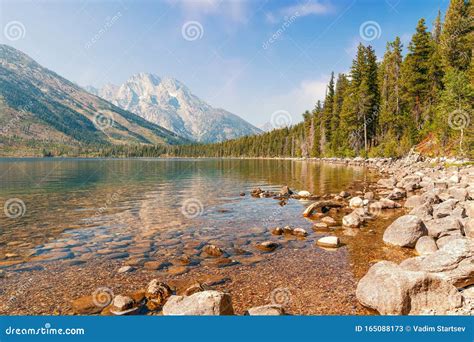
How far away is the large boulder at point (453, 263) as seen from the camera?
25.9 feet

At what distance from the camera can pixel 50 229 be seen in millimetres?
16672

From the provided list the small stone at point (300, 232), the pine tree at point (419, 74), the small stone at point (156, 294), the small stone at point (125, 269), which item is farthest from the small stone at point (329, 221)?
the pine tree at point (419, 74)

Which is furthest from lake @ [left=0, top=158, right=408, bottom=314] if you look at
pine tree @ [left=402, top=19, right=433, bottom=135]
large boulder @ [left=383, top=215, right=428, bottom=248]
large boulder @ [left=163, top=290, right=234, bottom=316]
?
pine tree @ [left=402, top=19, right=433, bottom=135]

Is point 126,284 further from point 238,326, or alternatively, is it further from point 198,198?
point 198,198

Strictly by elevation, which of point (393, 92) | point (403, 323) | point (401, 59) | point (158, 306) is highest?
point (401, 59)

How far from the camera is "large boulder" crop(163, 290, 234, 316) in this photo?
6609 mm

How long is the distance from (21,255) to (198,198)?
16.5 m

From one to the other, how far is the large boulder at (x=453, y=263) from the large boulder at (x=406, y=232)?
11.1 feet

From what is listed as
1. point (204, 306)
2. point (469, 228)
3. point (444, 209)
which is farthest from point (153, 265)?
point (444, 209)

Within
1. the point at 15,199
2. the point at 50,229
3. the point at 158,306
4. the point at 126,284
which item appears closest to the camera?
the point at 158,306

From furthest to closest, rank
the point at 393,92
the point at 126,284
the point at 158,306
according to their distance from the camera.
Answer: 1. the point at 393,92
2. the point at 126,284
3. the point at 158,306

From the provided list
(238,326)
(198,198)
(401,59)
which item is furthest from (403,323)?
(401,59)

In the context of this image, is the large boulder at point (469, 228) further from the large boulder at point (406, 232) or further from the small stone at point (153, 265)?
the small stone at point (153, 265)

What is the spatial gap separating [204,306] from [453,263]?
724 cm
